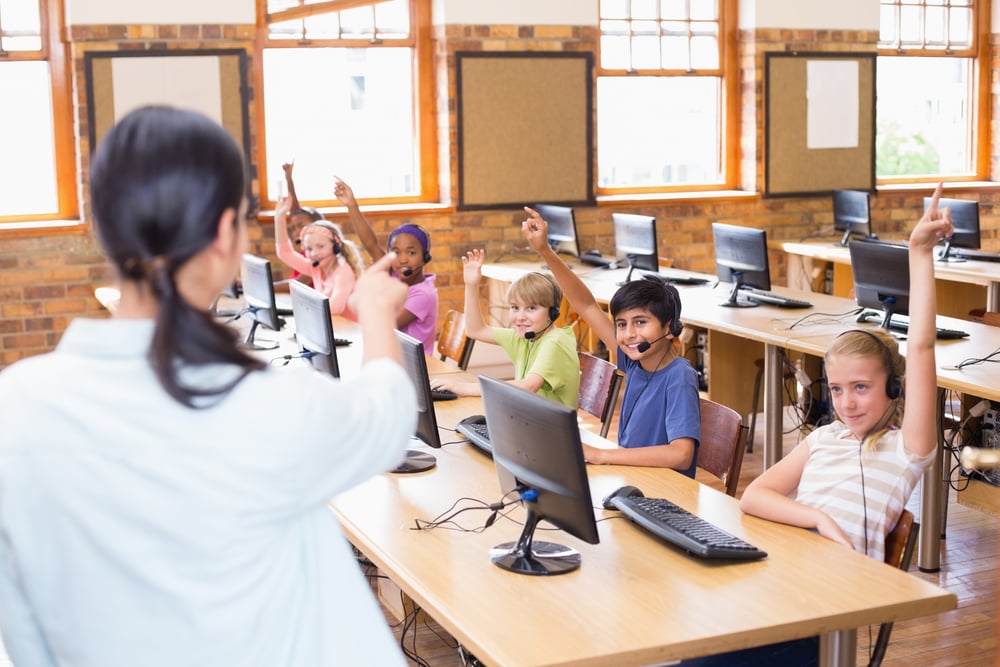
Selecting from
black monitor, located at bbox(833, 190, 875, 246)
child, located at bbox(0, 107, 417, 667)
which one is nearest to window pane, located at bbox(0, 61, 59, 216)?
black monitor, located at bbox(833, 190, 875, 246)

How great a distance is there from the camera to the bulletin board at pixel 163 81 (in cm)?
675

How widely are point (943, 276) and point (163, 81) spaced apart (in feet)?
14.4

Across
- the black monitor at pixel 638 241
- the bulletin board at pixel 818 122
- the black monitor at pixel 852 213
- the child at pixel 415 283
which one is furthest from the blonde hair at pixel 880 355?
the bulletin board at pixel 818 122

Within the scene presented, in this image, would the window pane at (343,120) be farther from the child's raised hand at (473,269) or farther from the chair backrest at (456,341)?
the child's raised hand at (473,269)

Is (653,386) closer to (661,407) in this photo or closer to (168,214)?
(661,407)

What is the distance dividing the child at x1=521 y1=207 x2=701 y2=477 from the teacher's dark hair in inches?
82.0

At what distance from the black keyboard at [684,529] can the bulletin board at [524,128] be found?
5068 millimetres

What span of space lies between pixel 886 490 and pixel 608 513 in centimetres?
59

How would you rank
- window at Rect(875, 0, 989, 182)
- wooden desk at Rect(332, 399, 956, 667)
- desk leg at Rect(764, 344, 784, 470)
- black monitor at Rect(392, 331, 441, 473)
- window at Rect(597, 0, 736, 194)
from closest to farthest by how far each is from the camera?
wooden desk at Rect(332, 399, 956, 667) → black monitor at Rect(392, 331, 441, 473) → desk leg at Rect(764, 344, 784, 470) → window at Rect(597, 0, 736, 194) → window at Rect(875, 0, 989, 182)

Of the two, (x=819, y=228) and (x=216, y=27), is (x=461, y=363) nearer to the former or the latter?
(x=216, y=27)

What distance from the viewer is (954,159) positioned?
918 cm

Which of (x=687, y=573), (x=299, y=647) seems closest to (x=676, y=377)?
(x=687, y=573)

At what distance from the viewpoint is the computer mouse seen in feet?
8.95

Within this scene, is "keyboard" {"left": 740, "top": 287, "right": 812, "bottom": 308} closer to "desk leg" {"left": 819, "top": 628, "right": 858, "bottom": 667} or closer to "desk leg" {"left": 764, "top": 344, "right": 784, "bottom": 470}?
"desk leg" {"left": 764, "top": 344, "right": 784, "bottom": 470}
